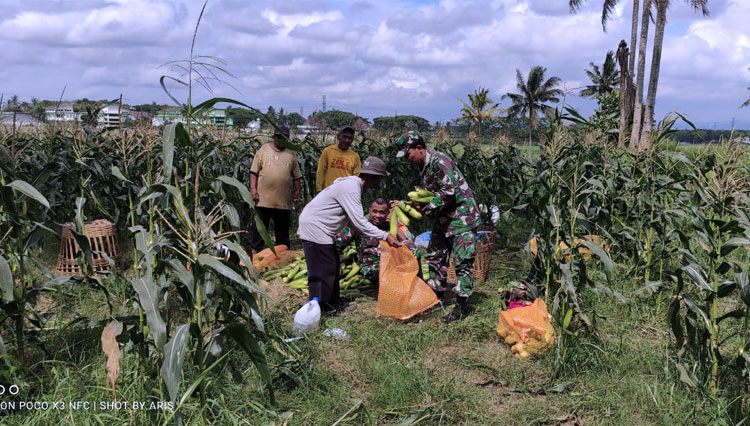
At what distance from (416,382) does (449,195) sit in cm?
177

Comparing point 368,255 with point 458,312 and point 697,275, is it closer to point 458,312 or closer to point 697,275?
point 458,312

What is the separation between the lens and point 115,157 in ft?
22.9

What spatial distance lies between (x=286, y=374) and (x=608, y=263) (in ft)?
7.49

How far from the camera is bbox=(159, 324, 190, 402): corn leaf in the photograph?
2002 mm

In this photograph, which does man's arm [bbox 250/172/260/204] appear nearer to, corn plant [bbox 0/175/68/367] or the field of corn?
the field of corn

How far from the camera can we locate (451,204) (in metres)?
4.50

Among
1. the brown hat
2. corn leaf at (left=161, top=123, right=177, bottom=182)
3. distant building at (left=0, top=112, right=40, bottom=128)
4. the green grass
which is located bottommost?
the green grass

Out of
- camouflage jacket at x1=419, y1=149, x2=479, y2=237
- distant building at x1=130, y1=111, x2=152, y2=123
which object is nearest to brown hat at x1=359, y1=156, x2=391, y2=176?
camouflage jacket at x1=419, y1=149, x2=479, y2=237

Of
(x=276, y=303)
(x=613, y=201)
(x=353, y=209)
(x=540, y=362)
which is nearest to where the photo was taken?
(x=540, y=362)

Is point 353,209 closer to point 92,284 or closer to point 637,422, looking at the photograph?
point 92,284

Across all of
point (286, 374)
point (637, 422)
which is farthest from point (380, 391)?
point (637, 422)

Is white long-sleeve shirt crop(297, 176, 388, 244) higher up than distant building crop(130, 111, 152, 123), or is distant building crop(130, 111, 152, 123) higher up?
distant building crop(130, 111, 152, 123)

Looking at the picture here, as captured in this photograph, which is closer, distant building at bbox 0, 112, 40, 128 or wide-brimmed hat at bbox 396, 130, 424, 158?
distant building at bbox 0, 112, 40, 128

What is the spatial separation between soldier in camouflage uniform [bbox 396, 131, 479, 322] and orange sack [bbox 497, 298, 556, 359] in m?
0.72
